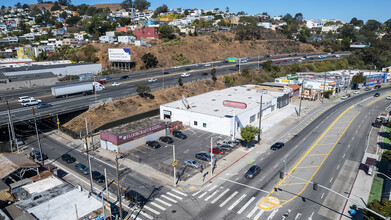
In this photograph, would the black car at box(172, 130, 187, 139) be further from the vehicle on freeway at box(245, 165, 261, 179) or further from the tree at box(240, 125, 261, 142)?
the vehicle on freeway at box(245, 165, 261, 179)

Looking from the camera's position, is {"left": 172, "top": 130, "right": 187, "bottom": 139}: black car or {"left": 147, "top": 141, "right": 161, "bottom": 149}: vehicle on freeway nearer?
{"left": 147, "top": 141, "right": 161, "bottom": 149}: vehicle on freeway

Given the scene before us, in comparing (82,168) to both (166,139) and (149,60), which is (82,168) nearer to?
(166,139)

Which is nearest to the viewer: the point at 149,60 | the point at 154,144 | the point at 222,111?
the point at 154,144

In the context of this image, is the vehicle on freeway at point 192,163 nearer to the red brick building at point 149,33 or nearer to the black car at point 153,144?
the black car at point 153,144

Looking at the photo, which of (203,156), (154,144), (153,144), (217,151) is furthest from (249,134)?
(153,144)

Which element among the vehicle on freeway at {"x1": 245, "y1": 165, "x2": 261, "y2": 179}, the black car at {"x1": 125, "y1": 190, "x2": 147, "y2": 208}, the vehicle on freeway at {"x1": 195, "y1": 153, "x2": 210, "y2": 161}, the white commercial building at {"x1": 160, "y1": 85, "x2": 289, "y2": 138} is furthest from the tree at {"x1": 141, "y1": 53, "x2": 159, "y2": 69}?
the black car at {"x1": 125, "y1": 190, "x2": 147, "y2": 208}

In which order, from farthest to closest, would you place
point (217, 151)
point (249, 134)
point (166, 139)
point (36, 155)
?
point (166, 139)
point (249, 134)
point (217, 151)
point (36, 155)

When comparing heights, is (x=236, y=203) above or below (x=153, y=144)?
below
